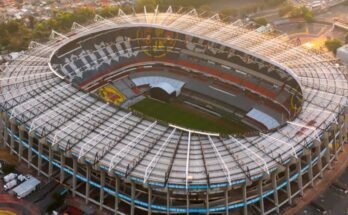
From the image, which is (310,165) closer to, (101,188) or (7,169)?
(101,188)

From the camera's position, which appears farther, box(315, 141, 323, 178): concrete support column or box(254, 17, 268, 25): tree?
box(254, 17, 268, 25): tree

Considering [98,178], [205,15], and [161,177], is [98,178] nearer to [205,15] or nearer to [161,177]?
[161,177]

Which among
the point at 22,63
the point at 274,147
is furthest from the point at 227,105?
the point at 22,63

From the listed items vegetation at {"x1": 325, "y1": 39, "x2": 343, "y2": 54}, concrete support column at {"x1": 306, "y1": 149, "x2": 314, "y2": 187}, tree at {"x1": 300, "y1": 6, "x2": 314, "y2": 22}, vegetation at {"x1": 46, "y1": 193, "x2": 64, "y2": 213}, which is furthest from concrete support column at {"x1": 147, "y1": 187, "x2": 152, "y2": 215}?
tree at {"x1": 300, "y1": 6, "x2": 314, "y2": 22}

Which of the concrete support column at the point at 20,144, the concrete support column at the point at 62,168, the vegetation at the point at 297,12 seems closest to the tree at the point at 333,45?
the vegetation at the point at 297,12

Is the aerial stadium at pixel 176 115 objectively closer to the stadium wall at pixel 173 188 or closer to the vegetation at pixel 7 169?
the stadium wall at pixel 173 188

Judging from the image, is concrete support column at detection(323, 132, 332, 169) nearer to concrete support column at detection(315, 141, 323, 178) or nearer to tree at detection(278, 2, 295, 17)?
concrete support column at detection(315, 141, 323, 178)
